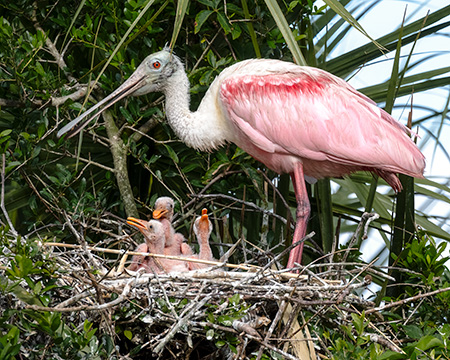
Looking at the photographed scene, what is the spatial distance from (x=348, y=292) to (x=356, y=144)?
1.46 meters

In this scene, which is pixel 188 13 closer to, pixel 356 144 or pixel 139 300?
pixel 356 144

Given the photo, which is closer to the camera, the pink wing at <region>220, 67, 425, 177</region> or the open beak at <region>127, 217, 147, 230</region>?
the open beak at <region>127, 217, 147, 230</region>

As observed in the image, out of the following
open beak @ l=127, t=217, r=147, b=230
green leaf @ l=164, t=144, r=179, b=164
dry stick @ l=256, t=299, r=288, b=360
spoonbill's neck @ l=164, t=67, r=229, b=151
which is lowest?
open beak @ l=127, t=217, r=147, b=230

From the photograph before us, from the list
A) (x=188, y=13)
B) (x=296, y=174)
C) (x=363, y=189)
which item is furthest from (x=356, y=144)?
(x=188, y=13)

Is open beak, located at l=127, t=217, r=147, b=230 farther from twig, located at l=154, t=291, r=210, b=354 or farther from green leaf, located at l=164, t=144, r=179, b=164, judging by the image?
twig, located at l=154, t=291, r=210, b=354

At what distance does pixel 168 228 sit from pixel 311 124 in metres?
1.08

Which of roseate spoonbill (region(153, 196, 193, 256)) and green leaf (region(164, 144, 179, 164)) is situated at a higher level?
green leaf (region(164, 144, 179, 164))

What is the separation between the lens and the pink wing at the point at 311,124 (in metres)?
4.95

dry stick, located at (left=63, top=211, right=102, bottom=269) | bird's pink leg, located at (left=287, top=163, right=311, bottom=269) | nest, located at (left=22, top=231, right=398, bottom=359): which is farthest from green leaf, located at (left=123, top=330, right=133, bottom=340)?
bird's pink leg, located at (left=287, top=163, right=311, bottom=269)

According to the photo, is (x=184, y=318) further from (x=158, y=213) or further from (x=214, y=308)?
(x=158, y=213)

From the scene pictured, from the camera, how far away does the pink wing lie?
195 inches

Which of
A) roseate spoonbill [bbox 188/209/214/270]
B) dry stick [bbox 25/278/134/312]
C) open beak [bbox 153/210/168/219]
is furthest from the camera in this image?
open beak [bbox 153/210/168/219]

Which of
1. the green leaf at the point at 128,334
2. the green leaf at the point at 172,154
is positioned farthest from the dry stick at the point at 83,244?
the green leaf at the point at 172,154

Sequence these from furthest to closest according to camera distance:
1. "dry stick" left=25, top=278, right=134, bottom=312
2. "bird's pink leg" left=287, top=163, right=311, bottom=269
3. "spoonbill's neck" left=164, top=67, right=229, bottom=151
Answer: "spoonbill's neck" left=164, top=67, right=229, bottom=151 → "bird's pink leg" left=287, top=163, right=311, bottom=269 → "dry stick" left=25, top=278, right=134, bottom=312
